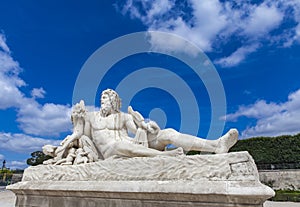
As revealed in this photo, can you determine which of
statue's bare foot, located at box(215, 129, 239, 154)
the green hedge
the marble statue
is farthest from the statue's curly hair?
the green hedge

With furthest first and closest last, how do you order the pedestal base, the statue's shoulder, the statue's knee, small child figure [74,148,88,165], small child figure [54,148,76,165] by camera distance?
1. the statue's shoulder
2. small child figure [54,148,76,165]
3. small child figure [74,148,88,165]
4. the statue's knee
5. the pedestal base

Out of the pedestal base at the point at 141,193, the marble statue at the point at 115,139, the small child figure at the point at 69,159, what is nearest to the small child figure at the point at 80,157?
the marble statue at the point at 115,139

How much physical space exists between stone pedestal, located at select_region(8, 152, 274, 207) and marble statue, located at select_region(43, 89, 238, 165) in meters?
0.27

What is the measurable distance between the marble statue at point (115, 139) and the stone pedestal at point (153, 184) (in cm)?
27

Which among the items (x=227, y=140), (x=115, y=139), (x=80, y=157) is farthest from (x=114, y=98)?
(x=227, y=140)

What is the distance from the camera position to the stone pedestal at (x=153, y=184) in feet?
10.0

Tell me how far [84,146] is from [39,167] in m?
0.93

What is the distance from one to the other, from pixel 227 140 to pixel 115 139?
6.63 feet

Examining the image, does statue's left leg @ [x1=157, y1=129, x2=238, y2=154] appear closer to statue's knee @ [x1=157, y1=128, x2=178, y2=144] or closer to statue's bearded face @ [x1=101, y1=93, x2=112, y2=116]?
statue's knee @ [x1=157, y1=128, x2=178, y2=144]

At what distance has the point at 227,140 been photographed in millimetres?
3826

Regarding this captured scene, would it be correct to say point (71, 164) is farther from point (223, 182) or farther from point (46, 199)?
point (223, 182)

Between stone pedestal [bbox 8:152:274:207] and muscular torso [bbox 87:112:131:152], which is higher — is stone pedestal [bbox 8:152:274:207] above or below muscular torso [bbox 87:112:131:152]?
below

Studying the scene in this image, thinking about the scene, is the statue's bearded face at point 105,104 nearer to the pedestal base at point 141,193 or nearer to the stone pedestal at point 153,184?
the stone pedestal at point 153,184

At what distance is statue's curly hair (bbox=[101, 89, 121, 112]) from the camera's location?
5.23 metres
